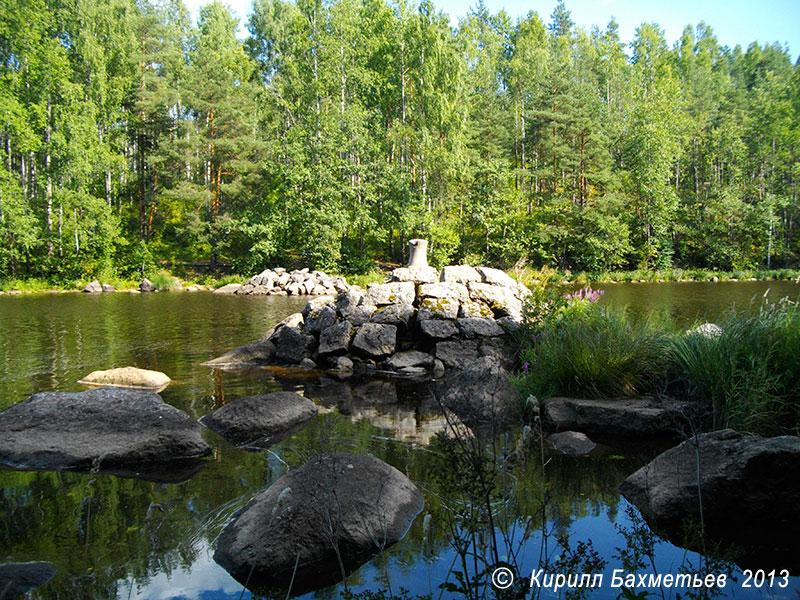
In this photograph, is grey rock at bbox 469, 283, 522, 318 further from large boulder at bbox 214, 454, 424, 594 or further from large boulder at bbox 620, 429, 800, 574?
large boulder at bbox 214, 454, 424, 594

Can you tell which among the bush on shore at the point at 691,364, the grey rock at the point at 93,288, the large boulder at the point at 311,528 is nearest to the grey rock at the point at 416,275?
the bush on shore at the point at 691,364

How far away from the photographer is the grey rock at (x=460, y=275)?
12539 mm

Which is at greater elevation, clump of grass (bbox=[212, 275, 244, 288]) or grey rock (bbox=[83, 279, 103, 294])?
clump of grass (bbox=[212, 275, 244, 288])

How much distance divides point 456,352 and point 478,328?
676 mm

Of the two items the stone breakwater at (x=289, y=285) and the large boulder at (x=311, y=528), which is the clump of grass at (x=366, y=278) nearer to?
the stone breakwater at (x=289, y=285)

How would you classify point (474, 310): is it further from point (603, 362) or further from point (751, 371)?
point (751, 371)

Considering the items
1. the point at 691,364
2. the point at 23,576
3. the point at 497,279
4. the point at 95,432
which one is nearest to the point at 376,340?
the point at 497,279

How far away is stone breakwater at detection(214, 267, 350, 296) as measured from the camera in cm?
2981

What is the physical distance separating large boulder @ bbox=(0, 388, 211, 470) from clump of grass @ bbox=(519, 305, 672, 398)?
168 inches

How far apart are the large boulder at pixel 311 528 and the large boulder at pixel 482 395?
2.24 metres

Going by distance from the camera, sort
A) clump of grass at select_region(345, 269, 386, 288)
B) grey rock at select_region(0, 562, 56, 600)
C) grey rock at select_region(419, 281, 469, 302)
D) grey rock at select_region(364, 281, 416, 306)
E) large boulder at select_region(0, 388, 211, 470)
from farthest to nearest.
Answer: clump of grass at select_region(345, 269, 386, 288)
grey rock at select_region(364, 281, 416, 306)
grey rock at select_region(419, 281, 469, 302)
large boulder at select_region(0, 388, 211, 470)
grey rock at select_region(0, 562, 56, 600)

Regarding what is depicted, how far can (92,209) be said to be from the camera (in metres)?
33.4

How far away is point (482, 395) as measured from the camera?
6.86m

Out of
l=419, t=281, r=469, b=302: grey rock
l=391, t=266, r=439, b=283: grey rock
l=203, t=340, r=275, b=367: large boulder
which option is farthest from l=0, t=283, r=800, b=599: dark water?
l=391, t=266, r=439, b=283: grey rock
